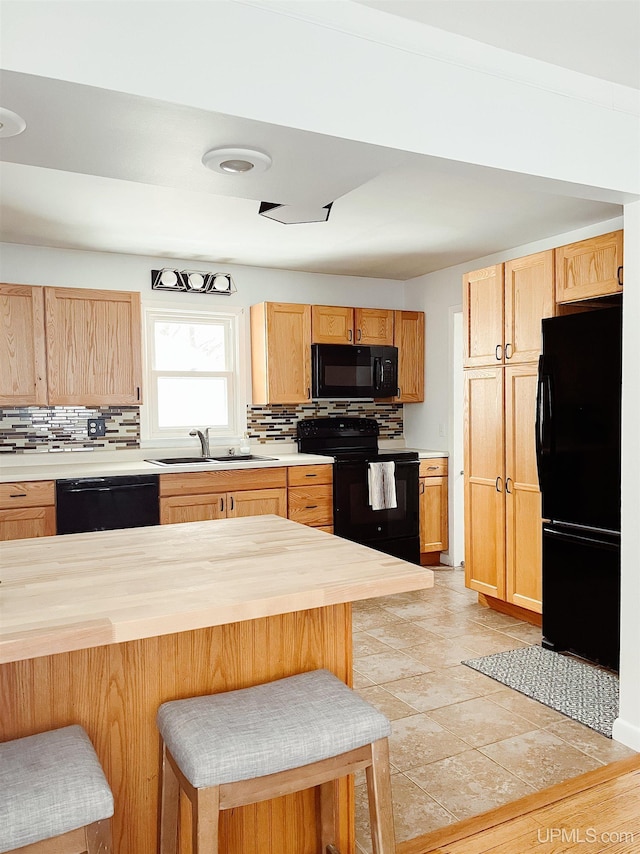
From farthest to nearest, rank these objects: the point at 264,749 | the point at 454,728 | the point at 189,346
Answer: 1. the point at 189,346
2. the point at 454,728
3. the point at 264,749

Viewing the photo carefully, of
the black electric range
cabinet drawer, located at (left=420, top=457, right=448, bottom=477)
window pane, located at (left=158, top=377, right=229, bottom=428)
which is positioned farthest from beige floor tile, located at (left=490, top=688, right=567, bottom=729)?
window pane, located at (left=158, top=377, right=229, bottom=428)

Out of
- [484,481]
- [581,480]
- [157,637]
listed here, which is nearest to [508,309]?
[484,481]

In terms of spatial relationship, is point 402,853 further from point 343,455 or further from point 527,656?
point 343,455

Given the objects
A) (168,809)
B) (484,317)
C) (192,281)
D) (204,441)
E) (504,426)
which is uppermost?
(192,281)

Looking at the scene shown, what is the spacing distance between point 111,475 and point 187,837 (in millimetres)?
2701

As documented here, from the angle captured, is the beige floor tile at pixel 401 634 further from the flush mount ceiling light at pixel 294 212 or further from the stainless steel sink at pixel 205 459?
the flush mount ceiling light at pixel 294 212

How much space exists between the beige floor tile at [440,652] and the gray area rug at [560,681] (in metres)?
0.10

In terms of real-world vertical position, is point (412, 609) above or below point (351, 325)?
below

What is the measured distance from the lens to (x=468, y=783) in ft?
7.81

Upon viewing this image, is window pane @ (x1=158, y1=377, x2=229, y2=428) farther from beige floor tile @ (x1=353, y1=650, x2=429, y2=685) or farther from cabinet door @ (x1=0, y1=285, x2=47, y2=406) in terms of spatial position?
beige floor tile @ (x1=353, y1=650, x2=429, y2=685)

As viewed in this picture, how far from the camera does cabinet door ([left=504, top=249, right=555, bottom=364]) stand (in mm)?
3730

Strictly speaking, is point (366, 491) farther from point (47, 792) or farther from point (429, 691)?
point (47, 792)

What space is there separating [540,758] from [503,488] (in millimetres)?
1786

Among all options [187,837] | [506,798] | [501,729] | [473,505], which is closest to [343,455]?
[473,505]
